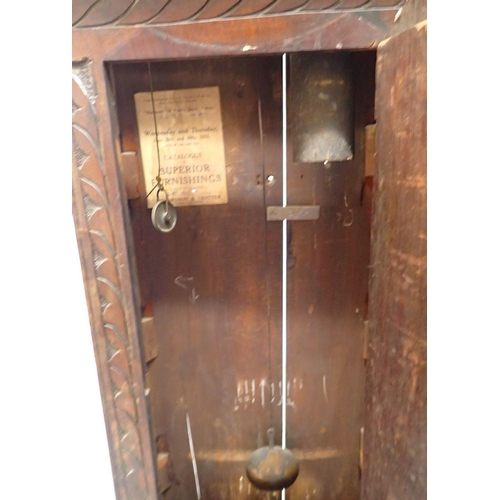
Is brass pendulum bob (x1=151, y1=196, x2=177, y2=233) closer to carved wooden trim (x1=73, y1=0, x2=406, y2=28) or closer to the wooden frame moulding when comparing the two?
the wooden frame moulding

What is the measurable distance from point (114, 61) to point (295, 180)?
20.2 inches

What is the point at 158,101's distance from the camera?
98 cm

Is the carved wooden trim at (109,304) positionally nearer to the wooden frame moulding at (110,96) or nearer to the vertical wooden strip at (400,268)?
the wooden frame moulding at (110,96)

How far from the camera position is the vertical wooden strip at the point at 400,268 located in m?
0.58

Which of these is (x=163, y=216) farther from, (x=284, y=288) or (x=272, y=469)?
(x=272, y=469)

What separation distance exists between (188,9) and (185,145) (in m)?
0.37

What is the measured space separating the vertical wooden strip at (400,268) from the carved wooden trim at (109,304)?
50 cm

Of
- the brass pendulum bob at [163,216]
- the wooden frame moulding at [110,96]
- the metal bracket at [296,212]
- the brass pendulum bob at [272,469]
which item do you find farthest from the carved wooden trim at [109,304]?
the metal bracket at [296,212]

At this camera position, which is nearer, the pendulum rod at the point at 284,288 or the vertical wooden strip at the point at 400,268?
the vertical wooden strip at the point at 400,268

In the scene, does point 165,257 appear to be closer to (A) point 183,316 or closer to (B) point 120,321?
(A) point 183,316

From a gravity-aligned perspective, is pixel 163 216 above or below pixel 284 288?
above

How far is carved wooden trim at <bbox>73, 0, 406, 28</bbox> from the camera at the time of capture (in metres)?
0.68

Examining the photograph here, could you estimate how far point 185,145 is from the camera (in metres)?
1.02

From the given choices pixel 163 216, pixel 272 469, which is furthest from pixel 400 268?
pixel 272 469
